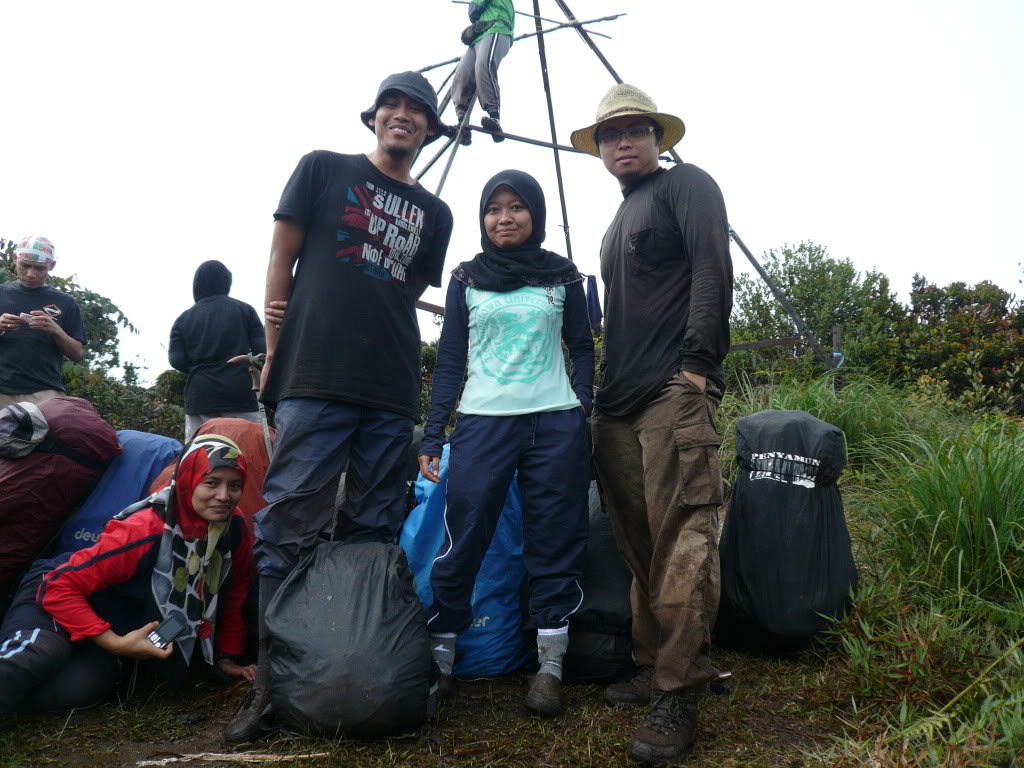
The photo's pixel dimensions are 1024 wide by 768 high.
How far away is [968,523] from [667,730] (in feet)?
5.27

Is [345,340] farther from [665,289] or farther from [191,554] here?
[665,289]

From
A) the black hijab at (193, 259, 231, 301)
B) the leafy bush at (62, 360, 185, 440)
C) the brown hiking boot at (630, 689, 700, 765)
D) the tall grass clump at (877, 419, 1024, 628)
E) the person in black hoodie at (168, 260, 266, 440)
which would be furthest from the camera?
the leafy bush at (62, 360, 185, 440)

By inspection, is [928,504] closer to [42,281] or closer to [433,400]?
[433,400]

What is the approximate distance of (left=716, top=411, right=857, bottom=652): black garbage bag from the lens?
2.60m

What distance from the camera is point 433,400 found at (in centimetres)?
261

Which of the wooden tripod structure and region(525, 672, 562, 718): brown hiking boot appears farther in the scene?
the wooden tripod structure

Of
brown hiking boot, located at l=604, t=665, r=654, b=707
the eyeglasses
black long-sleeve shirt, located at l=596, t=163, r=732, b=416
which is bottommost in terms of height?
brown hiking boot, located at l=604, t=665, r=654, b=707

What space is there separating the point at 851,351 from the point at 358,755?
712 centimetres

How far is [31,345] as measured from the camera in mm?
4188

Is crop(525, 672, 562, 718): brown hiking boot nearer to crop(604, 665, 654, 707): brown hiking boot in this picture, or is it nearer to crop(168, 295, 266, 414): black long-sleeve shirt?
crop(604, 665, 654, 707): brown hiking boot

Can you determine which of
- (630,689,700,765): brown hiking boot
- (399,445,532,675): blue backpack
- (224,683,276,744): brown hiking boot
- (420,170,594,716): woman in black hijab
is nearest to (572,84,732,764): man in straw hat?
(630,689,700,765): brown hiking boot

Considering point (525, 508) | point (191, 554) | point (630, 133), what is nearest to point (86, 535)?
point (191, 554)

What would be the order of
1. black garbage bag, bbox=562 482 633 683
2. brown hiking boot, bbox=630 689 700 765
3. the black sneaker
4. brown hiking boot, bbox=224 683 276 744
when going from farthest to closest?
the black sneaker, black garbage bag, bbox=562 482 633 683, brown hiking boot, bbox=224 683 276 744, brown hiking boot, bbox=630 689 700 765

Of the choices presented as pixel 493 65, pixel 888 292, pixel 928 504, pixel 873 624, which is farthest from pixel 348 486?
pixel 888 292
